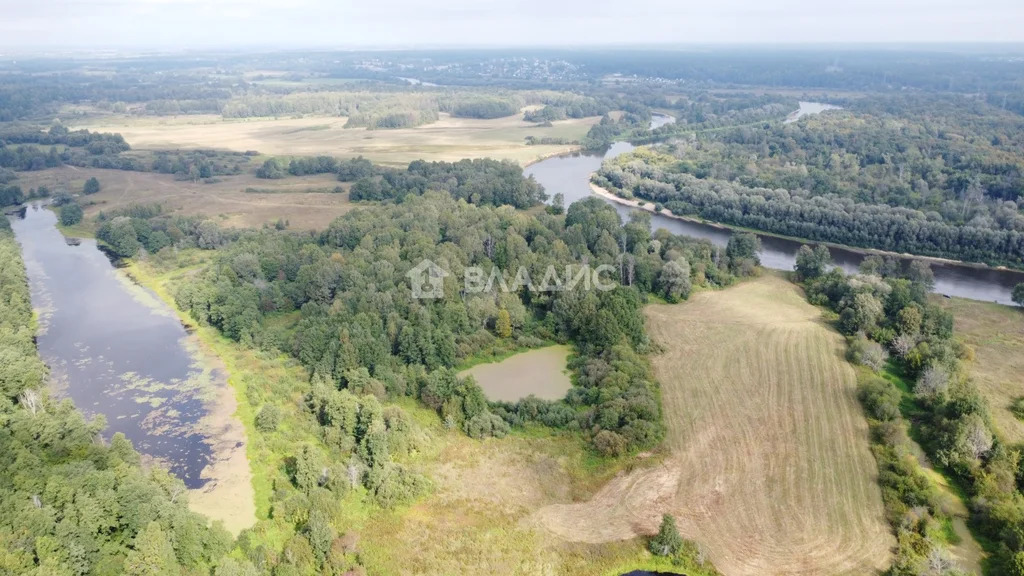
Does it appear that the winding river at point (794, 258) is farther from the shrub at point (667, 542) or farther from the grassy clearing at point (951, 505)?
the shrub at point (667, 542)

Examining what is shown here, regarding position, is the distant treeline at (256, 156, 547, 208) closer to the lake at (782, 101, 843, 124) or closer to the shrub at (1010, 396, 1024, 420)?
the shrub at (1010, 396, 1024, 420)

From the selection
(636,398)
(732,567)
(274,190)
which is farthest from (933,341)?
(274,190)

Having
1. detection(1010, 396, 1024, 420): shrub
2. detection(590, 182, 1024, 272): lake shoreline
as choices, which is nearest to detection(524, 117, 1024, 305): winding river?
detection(590, 182, 1024, 272): lake shoreline

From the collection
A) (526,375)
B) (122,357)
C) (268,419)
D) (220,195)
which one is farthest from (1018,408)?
(220,195)

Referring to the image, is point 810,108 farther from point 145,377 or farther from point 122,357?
point 145,377

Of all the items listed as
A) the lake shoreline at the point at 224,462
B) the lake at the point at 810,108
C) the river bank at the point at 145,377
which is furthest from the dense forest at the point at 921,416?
the lake at the point at 810,108

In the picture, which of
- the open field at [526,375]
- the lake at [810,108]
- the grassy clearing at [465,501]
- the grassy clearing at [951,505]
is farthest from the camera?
the lake at [810,108]
